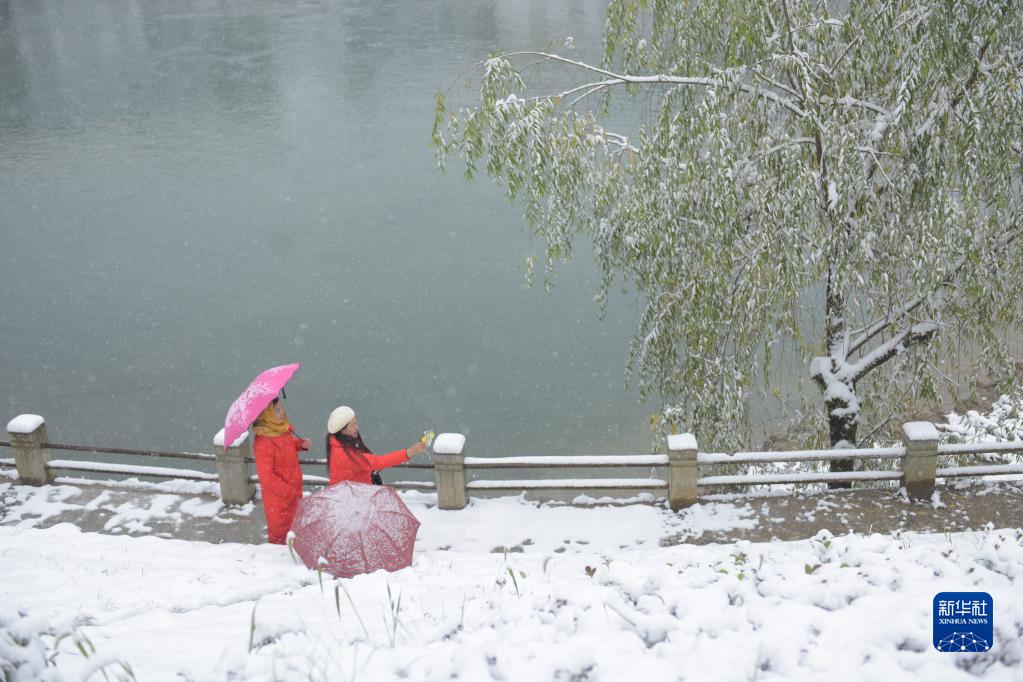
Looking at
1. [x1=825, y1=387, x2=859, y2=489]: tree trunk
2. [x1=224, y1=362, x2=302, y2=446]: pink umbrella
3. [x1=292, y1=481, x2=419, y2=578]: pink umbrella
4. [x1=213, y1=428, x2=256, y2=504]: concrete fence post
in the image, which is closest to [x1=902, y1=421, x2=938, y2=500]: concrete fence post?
[x1=825, y1=387, x2=859, y2=489]: tree trunk

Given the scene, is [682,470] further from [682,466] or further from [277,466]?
[277,466]

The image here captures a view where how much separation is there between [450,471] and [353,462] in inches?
73.6

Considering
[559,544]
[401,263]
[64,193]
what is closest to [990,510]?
[559,544]

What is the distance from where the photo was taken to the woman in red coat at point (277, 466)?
328 inches

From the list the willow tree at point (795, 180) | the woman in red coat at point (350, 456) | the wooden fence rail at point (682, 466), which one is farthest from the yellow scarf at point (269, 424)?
the willow tree at point (795, 180)

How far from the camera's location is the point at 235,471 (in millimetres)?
10305

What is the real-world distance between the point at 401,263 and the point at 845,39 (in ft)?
60.5

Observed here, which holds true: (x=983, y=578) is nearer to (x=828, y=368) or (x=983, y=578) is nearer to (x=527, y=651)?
(x=527, y=651)

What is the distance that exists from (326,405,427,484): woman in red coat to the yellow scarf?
50 centimetres

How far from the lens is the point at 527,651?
17.8 ft

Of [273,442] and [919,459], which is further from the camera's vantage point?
[919,459]

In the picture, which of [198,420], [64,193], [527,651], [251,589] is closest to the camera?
[527,651]

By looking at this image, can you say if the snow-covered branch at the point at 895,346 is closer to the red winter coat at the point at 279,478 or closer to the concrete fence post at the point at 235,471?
the red winter coat at the point at 279,478

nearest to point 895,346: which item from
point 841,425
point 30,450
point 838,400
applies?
point 838,400
